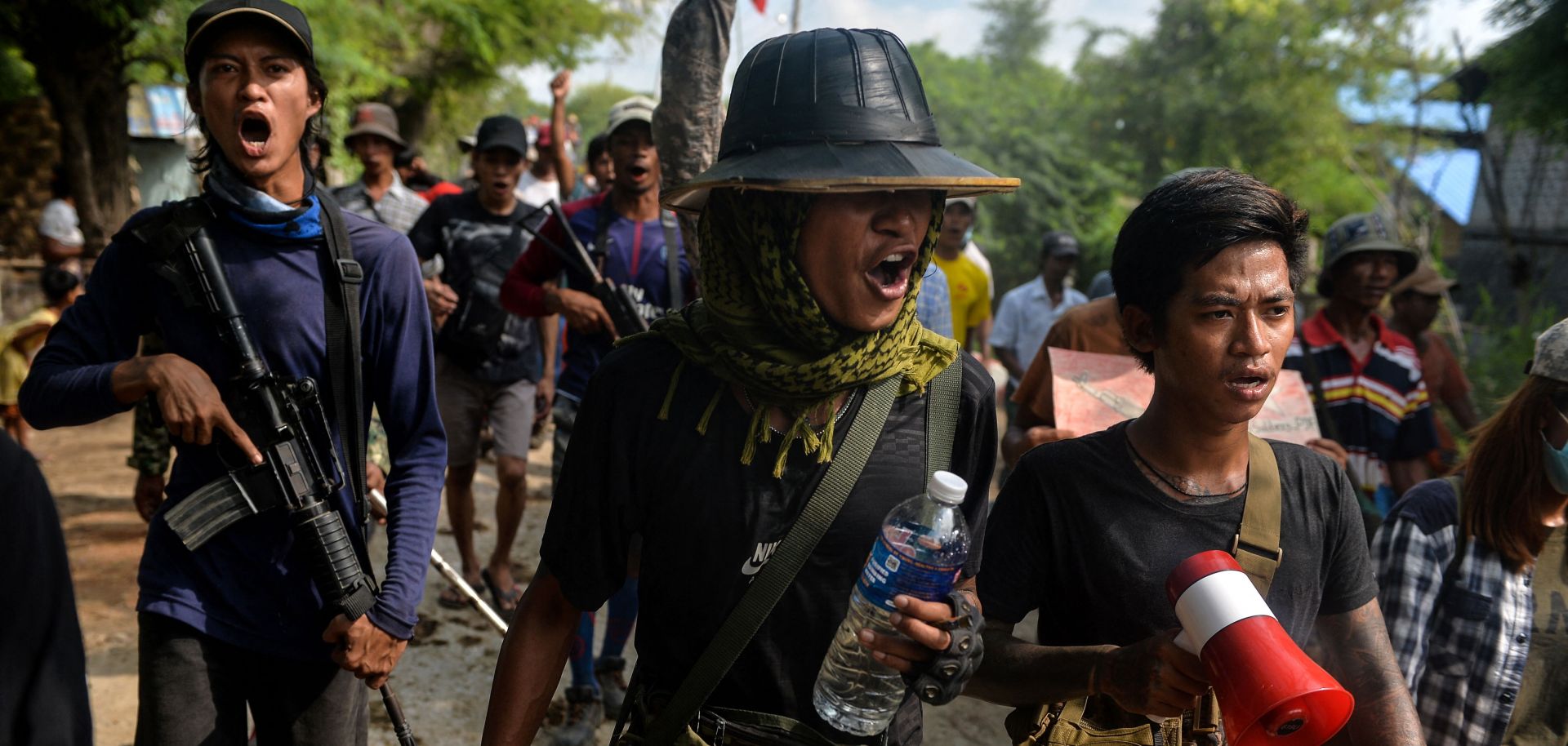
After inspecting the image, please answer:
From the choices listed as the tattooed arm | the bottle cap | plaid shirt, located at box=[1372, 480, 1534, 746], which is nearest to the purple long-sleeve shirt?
the bottle cap

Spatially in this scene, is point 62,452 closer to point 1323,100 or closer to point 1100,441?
point 1100,441

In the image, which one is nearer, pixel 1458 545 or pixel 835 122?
pixel 835 122

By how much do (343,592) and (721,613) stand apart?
1.09m

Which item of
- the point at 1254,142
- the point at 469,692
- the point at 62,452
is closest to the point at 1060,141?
the point at 1254,142

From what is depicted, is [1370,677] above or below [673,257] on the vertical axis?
below

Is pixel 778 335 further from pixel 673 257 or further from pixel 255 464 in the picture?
pixel 673 257

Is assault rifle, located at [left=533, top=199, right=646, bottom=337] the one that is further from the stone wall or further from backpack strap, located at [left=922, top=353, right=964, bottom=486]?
the stone wall

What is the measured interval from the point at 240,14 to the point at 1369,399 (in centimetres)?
453

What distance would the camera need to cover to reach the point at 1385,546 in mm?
2697

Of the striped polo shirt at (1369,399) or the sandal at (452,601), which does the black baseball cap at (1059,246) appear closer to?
the striped polo shirt at (1369,399)

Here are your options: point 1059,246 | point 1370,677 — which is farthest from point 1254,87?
point 1370,677

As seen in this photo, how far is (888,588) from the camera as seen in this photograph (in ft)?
5.35

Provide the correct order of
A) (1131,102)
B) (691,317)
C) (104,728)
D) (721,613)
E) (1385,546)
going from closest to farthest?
(721,613)
(691,317)
(1385,546)
(104,728)
(1131,102)

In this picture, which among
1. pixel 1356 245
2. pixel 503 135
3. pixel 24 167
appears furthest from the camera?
pixel 24 167
